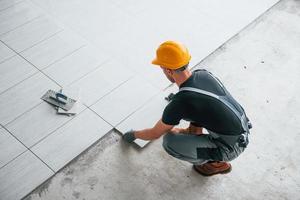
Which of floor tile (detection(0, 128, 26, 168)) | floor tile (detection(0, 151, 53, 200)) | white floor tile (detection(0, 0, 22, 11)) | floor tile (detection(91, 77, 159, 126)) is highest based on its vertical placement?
white floor tile (detection(0, 0, 22, 11))

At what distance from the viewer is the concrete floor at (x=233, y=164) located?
2859 millimetres

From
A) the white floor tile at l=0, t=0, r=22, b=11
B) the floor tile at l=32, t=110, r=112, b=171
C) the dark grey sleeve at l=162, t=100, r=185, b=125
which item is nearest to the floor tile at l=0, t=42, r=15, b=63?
the white floor tile at l=0, t=0, r=22, b=11

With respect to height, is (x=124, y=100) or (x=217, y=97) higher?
(x=217, y=97)

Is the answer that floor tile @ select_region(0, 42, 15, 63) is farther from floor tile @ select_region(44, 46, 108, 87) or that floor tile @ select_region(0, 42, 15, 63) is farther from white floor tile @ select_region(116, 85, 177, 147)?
white floor tile @ select_region(116, 85, 177, 147)

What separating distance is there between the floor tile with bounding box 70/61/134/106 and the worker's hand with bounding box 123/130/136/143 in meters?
0.46

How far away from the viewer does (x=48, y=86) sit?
135 inches

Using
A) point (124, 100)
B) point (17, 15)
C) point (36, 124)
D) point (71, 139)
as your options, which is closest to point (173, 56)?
point (124, 100)

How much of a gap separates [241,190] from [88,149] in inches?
46.2

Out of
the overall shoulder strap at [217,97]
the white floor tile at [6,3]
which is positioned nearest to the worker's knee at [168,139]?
the overall shoulder strap at [217,97]

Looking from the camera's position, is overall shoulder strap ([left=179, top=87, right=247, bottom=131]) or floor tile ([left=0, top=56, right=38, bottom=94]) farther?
floor tile ([left=0, top=56, right=38, bottom=94])

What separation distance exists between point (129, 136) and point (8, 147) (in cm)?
91

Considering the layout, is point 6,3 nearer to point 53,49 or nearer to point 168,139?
point 53,49

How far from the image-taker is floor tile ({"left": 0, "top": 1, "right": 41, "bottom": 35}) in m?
3.88

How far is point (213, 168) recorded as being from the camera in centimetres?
289
